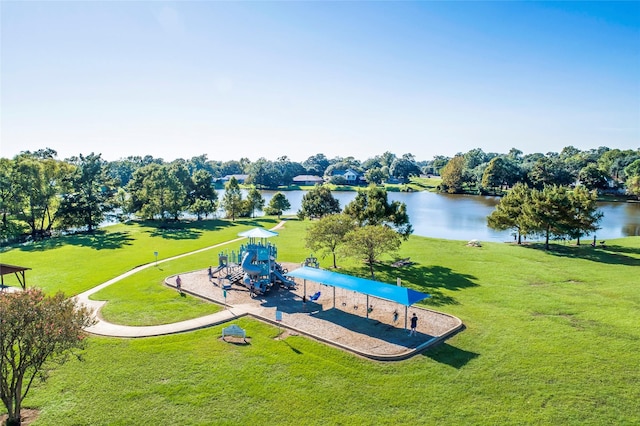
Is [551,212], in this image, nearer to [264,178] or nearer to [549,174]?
[549,174]

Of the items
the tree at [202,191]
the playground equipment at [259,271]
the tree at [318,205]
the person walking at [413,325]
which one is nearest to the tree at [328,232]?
the playground equipment at [259,271]

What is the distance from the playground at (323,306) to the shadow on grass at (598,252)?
23.7m

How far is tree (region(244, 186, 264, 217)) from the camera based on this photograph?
71375 millimetres

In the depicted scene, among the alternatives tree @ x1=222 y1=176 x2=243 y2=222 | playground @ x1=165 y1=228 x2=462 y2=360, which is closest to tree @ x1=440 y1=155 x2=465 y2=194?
tree @ x1=222 y1=176 x2=243 y2=222

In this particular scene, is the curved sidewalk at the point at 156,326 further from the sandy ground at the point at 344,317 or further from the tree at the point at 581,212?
the tree at the point at 581,212

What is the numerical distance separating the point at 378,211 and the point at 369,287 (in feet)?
49.0

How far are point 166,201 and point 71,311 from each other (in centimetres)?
5164

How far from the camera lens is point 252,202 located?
7275 cm

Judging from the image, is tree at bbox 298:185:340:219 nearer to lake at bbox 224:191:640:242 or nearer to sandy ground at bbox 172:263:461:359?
Result: lake at bbox 224:191:640:242

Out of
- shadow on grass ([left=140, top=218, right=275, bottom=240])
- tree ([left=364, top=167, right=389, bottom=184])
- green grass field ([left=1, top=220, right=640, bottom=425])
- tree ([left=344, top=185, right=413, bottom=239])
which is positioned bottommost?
green grass field ([left=1, top=220, right=640, bottom=425])

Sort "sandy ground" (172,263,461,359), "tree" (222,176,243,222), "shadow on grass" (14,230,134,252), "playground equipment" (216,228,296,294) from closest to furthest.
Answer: "sandy ground" (172,263,461,359) < "playground equipment" (216,228,296,294) < "shadow on grass" (14,230,134,252) < "tree" (222,176,243,222)

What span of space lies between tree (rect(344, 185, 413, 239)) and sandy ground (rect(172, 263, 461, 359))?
34.2ft

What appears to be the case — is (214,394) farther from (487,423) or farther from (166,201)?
(166,201)

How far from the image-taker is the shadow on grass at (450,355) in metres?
17.3
